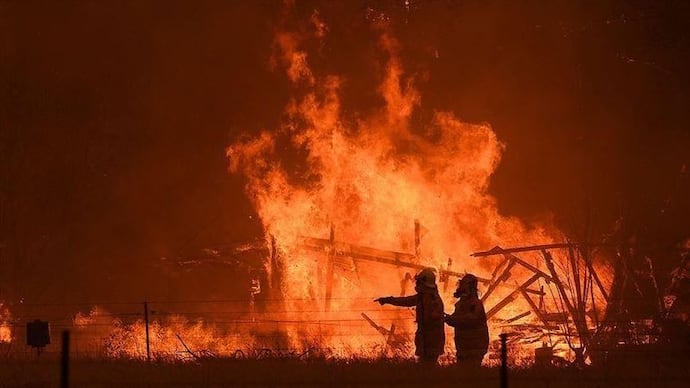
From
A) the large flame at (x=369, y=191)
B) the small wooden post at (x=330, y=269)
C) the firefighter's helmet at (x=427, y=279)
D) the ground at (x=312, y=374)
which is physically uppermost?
the large flame at (x=369, y=191)

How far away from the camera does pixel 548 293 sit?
24547 mm

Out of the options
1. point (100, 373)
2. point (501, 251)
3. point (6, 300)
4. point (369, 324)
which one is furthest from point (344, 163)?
point (100, 373)

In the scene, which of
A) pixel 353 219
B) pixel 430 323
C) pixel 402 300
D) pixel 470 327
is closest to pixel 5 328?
pixel 353 219

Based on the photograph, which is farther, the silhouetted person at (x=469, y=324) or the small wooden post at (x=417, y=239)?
the small wooden post at (x=417, y=239)

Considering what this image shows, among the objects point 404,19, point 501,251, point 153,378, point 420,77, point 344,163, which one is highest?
point 404,19

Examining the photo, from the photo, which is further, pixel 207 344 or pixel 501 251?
pixel 207 344

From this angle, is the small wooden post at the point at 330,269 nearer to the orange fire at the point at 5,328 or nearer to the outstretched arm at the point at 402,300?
the orange fire at the point at 5,328

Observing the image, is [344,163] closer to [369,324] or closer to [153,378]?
[369,324]

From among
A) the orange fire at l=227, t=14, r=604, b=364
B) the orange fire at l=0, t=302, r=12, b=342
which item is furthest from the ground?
the orange fire at l=0, t=302, r=12, b=342

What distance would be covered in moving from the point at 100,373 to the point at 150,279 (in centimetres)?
1879

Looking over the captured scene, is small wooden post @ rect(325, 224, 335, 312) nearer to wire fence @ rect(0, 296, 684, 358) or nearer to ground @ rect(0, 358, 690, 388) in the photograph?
wire fence @ rect(0, 296, 684, 358)

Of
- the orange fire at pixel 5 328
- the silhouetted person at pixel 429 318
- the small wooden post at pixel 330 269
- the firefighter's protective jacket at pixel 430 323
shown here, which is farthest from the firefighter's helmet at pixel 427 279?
the orange fire at pixel 5 328

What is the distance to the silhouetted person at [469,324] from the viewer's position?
51.8ft

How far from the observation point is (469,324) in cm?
1584
